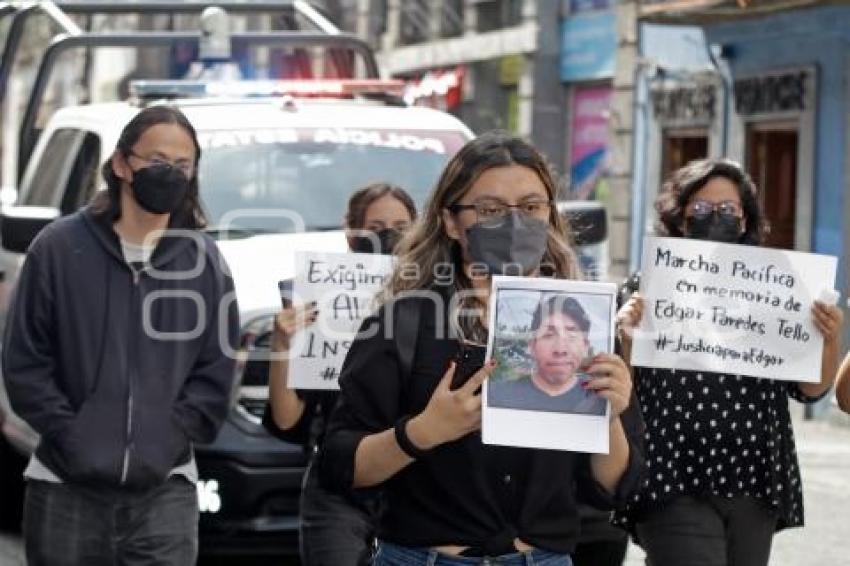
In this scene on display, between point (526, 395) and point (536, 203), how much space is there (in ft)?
1.34

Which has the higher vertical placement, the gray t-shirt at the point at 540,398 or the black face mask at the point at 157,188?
the black face mask at the point at 157,188

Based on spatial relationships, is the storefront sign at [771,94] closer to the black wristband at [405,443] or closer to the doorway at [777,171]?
the doorway at [777,171]

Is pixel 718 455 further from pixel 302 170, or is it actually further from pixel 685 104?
pixel 685 104

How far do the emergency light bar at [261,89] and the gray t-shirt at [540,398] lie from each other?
6.20 meters

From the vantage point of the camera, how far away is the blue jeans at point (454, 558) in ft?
13.6

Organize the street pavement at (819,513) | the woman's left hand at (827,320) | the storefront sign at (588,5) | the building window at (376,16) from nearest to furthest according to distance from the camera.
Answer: the woman's left hand at (827,320) < the street pavement at (819,513) < the storefront sign at (588,5) < the building window at (376,16)

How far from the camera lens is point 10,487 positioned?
10.3 m

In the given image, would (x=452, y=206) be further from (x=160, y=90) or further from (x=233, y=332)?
(x=160, y=90)

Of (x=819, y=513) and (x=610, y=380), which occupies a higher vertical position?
(x=610, y=380)

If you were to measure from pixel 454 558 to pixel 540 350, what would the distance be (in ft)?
1.54

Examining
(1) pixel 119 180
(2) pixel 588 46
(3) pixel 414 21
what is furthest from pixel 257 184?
(3) pixel 414 21

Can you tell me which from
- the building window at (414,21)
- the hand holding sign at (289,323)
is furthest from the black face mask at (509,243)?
the building window at (414,21)

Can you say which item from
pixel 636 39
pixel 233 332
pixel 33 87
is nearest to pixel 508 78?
pixel 636 39

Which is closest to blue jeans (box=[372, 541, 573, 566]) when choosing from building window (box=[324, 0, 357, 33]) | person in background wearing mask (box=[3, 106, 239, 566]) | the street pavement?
person in background wearing mask (box=[3, 106, 239, 566])
